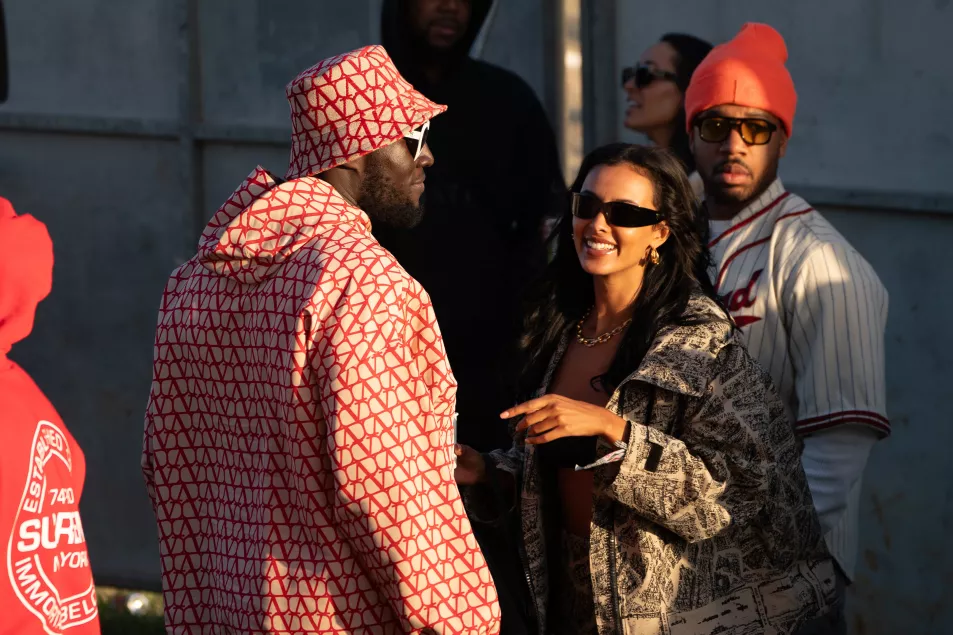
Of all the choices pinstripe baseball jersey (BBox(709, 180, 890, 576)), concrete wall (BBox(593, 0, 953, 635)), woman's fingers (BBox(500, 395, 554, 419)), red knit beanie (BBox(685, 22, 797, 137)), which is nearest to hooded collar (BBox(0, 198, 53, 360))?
woman's fingers (BBox(500, 395, 554, 419))

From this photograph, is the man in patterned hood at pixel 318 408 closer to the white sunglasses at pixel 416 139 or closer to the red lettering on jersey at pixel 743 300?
the white sunglasses at pixel 416 139

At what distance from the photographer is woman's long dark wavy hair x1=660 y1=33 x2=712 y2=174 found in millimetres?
4621


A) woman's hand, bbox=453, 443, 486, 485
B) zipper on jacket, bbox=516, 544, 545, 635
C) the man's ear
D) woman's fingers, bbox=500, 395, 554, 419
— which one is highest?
the man's ear

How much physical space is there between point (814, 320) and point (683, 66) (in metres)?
1.48

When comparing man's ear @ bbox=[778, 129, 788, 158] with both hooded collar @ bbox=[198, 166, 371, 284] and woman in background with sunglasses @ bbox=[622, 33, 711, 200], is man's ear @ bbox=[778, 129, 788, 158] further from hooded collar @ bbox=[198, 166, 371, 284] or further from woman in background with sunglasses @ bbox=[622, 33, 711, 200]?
hooded collar @ bbox=[198, 166, 371, 284]

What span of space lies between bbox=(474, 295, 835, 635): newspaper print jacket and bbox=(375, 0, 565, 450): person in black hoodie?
5.19ft

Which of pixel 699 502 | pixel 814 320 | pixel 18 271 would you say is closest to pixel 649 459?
pixel 699 502

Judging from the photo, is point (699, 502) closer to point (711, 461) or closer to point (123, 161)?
point (711, 461)

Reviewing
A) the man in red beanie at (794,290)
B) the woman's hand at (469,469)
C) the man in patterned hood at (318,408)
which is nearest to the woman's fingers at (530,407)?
the man in patterned hood at (318,408)

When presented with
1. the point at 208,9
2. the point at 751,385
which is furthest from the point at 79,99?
the point at 751,385

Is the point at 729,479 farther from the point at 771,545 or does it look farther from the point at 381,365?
the point at 381,365

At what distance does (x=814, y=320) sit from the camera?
345 centimetres

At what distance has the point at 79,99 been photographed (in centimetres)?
623

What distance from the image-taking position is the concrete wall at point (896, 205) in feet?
14.7
